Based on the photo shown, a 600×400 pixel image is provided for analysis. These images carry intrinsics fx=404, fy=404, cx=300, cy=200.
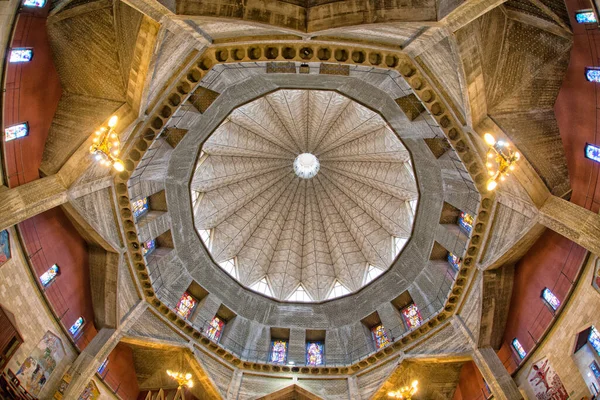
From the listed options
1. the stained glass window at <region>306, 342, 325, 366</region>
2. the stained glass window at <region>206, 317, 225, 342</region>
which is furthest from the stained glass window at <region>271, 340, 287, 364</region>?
the stained glass window at <region>206, 317, 225, 342</region>

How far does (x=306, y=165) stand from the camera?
30188mm

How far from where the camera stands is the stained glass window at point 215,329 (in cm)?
2158

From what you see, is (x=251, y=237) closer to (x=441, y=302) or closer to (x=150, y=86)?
(x=441, y=302)

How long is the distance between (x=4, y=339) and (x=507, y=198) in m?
17.4

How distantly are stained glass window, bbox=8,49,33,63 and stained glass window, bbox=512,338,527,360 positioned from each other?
64.4ft

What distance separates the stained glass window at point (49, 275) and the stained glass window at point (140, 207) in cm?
486

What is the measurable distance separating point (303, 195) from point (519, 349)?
17.5 metres

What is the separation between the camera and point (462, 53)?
1266cm

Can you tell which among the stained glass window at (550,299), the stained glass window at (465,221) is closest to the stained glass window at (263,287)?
the stained glass window at (465,221)

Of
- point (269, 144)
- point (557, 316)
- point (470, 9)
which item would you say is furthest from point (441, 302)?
point (269, 144)

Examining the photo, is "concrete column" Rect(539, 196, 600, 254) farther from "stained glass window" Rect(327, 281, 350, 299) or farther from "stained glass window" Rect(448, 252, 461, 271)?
"stained glass window" Rect(327, 281, 350, 299)

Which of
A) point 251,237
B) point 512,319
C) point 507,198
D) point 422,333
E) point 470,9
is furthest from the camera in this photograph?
point 251,237

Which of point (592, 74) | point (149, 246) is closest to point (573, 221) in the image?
point (592, 74)

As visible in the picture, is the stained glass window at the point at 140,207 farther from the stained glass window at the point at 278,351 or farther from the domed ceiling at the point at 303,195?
the stained glass window at the point at 278,351
